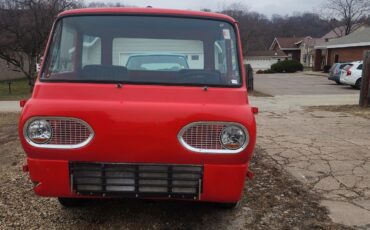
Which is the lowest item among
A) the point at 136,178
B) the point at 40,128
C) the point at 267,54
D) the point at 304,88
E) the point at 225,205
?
the point at 304,88

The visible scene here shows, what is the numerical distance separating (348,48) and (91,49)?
3980 cm

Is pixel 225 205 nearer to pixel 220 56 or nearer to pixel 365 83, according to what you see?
pixel 220 56

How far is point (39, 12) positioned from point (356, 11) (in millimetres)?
55727

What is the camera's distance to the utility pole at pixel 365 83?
13.1 m

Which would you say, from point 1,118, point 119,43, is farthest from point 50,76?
point 1,118

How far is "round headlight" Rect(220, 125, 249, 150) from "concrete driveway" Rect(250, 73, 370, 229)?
5.18 ft

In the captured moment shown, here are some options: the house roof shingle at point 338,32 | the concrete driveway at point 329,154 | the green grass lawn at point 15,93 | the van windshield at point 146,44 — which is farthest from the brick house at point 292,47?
the van windshield at point 146,44

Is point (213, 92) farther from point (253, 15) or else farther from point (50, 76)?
point (253, 15)

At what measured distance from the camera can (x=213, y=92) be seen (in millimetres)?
3553

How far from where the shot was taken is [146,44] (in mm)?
4117

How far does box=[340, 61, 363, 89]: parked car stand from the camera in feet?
76.5

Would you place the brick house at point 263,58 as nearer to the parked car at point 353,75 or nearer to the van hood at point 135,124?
the parked car at point 353,75

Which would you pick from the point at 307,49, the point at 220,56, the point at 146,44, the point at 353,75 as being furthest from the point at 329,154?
the point at 307,49

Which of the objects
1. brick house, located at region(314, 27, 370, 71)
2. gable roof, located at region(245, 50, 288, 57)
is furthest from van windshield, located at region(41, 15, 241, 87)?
gable roof, located at region(245, 50, 288, 57)
